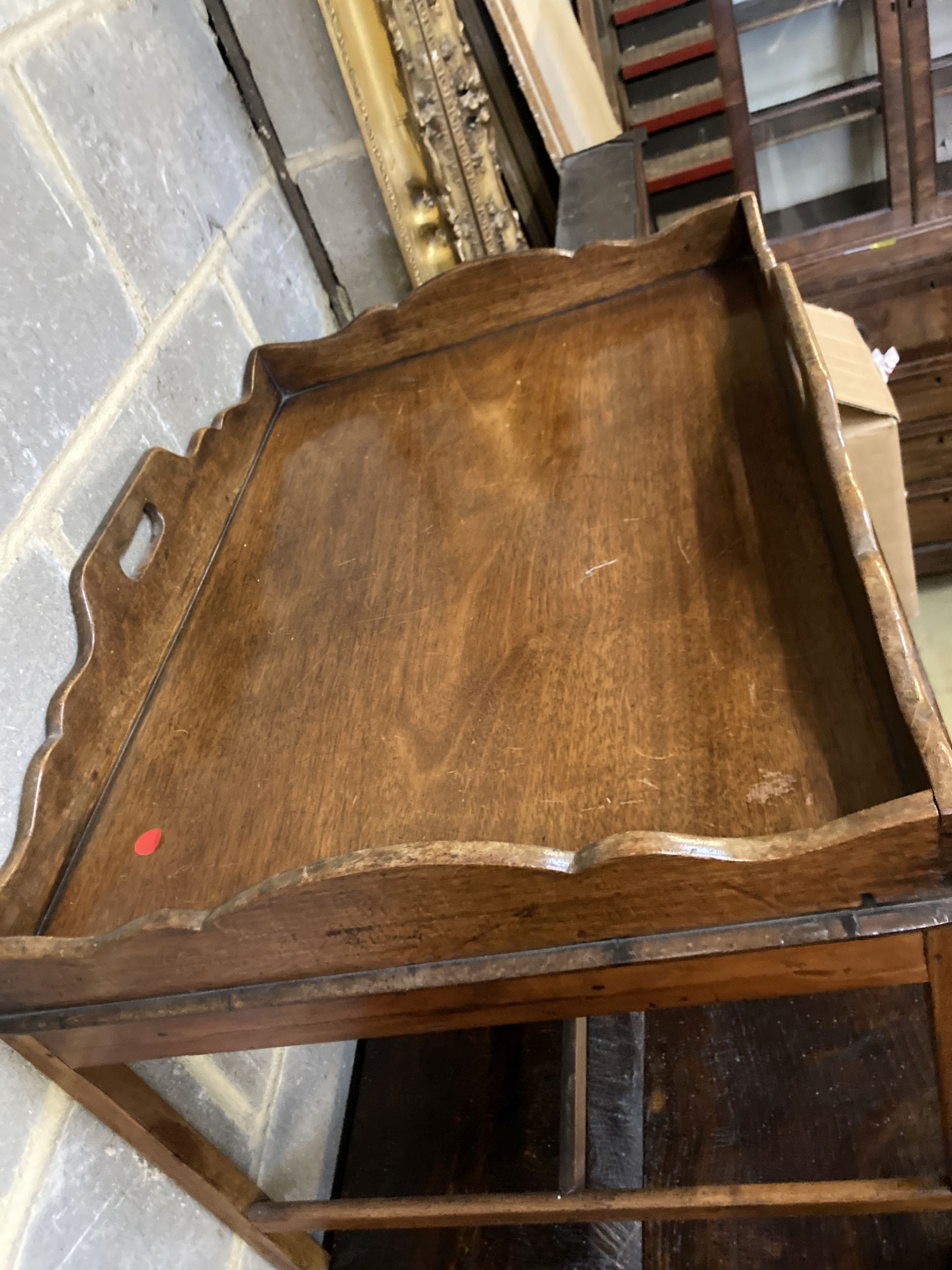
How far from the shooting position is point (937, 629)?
2.89 meters

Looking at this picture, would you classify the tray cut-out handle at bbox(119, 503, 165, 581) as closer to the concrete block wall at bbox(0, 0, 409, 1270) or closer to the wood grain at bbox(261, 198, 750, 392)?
the concrete block wall at bbox(0, 0, 409, 1270)

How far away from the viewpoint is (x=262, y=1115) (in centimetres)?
105

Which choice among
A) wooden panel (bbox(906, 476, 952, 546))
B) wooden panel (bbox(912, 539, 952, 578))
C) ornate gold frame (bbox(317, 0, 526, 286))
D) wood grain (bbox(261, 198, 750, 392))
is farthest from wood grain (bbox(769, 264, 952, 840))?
wooden panel (bbox(912, 539, 952, 578))

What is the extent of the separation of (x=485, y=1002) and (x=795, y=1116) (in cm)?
75

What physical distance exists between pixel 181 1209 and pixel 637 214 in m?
1.38

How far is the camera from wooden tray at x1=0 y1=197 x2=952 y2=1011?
0.49m

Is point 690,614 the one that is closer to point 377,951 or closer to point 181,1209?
point 377,951

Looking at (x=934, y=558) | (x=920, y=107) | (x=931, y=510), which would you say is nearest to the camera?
(x=920, y=107)

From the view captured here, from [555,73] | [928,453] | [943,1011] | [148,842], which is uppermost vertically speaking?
[555,73]

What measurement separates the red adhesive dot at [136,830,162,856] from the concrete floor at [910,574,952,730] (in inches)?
107

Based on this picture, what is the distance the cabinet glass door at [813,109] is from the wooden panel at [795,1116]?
199cm

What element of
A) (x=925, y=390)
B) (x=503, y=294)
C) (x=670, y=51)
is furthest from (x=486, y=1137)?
(x=670, y=51)

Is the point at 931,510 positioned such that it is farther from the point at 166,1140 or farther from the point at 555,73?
the point at 166,1140

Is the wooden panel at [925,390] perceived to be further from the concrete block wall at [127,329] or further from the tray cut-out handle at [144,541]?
the tray cut-out handle at [144,541]
